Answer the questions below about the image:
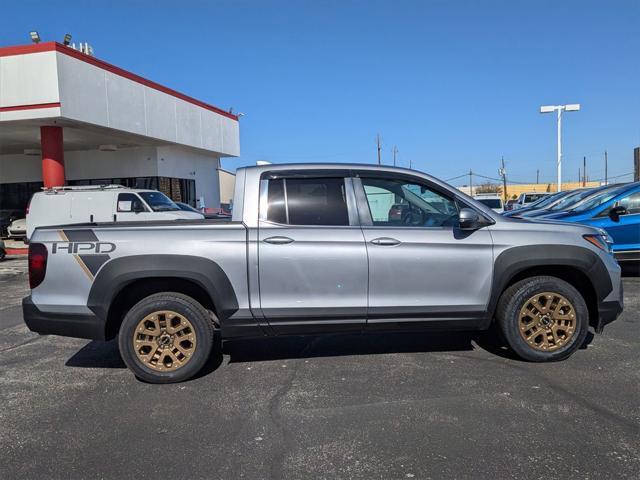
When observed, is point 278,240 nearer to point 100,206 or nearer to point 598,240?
point 598,240

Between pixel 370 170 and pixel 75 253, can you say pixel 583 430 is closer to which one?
pixel 370 170

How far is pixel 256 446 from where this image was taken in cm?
334

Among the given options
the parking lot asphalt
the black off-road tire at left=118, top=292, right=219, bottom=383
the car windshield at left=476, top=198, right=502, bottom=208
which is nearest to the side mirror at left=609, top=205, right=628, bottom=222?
the parking lot asphalt

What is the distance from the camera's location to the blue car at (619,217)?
8711 millimetres

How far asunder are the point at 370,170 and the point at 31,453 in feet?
11.1

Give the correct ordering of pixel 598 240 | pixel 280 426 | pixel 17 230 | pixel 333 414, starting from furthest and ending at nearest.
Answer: pixel 17 230 → pixel 598 240 → pixel 333 414 → pixel 280 426

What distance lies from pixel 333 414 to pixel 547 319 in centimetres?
227

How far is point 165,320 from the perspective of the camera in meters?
4.42

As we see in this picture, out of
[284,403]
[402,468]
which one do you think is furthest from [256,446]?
[402,468]

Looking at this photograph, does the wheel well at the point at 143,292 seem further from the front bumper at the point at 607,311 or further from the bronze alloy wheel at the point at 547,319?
the front bumper at the point at 607,311

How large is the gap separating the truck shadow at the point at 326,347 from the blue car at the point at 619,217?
3.83 m

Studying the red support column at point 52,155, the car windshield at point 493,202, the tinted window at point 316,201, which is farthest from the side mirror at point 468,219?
the car windshield at point 493,202

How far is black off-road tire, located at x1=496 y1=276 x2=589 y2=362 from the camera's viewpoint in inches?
183

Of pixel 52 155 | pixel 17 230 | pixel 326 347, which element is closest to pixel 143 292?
pixel 326 347
